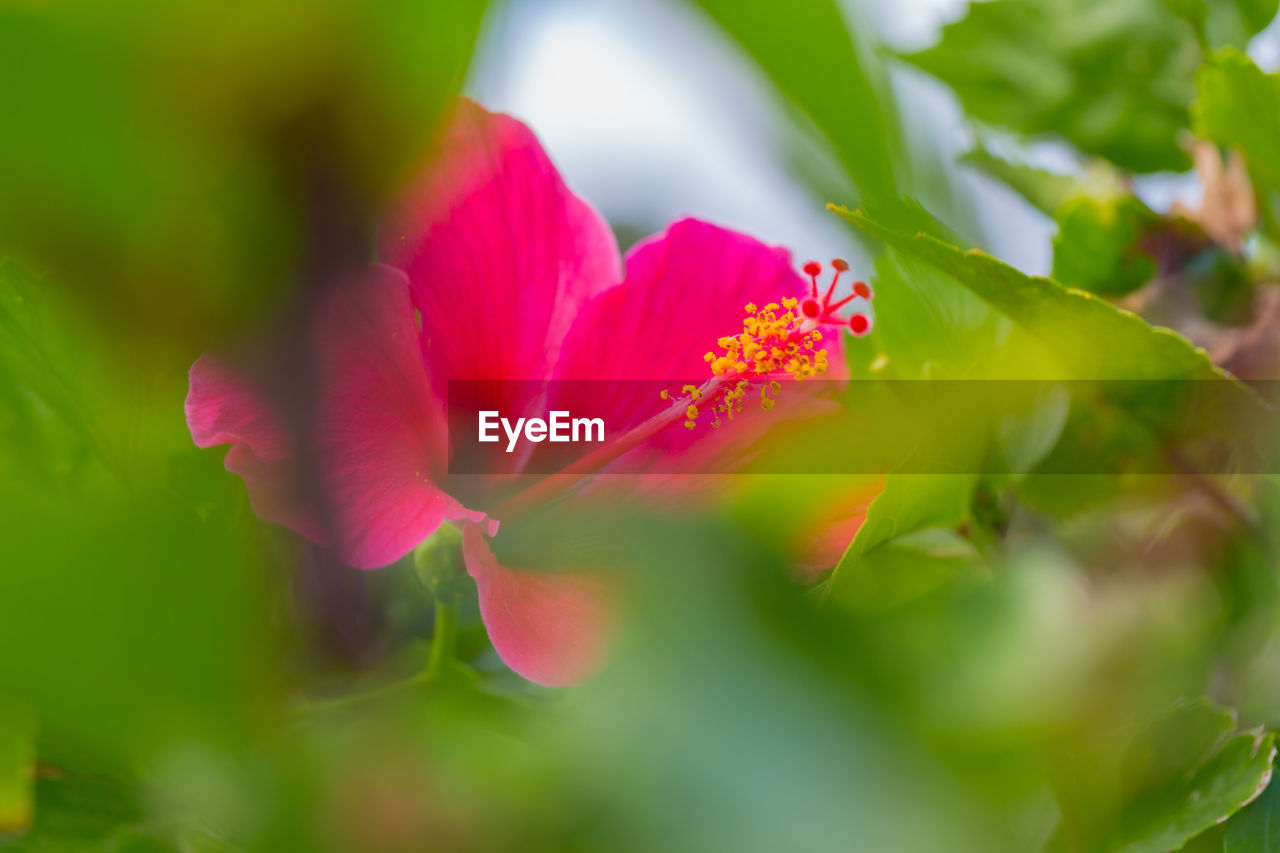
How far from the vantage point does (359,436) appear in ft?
0.83

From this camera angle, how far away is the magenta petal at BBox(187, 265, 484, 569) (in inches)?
8.5

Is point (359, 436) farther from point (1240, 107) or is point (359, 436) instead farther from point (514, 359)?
point (1240, 107)

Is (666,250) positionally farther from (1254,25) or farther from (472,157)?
(1254,25)

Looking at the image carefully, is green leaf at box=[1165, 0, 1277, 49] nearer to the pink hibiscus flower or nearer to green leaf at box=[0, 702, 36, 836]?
the pink hibiscus flower

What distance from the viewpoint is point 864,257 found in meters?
0.39

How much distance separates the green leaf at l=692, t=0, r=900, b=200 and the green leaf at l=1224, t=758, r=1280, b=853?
265 millimetres

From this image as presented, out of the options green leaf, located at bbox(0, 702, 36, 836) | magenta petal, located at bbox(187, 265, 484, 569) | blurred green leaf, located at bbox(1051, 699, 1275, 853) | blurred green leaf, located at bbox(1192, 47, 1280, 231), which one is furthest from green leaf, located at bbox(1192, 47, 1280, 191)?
green leaf, located at bbox(0, 702, 36, 836)

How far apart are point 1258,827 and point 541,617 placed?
25 cm

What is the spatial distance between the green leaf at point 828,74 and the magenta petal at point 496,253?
0.12 meters

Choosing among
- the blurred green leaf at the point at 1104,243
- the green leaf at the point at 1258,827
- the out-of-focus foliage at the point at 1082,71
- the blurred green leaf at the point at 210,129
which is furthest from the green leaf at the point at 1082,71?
the blurred green leaf at the point at 210,129

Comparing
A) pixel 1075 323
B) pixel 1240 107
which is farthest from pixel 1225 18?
pixel 1075 323

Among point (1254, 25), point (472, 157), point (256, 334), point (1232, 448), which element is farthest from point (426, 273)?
point (1254, 25)

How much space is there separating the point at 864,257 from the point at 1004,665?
236mm

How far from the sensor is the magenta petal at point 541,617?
0.80 feet
